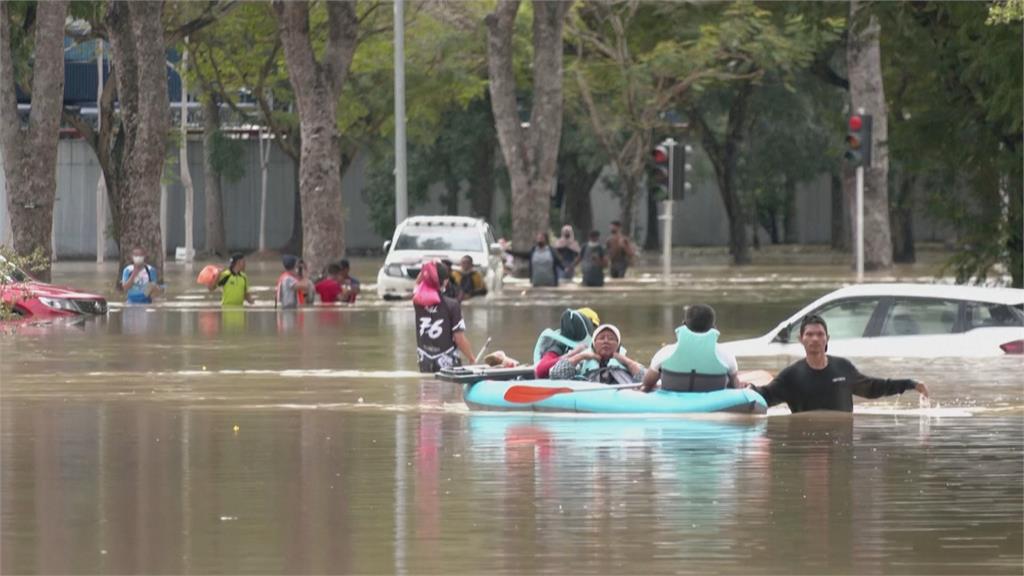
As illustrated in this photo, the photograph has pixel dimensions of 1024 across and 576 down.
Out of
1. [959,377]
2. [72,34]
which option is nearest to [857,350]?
[959,377]

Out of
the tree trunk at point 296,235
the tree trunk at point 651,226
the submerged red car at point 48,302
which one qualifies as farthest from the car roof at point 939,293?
the tree trunk at point 651,226

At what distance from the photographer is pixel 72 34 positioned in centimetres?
6150

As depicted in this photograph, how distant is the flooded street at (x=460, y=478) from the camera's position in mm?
12414

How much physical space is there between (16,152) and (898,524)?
3389 centimetres

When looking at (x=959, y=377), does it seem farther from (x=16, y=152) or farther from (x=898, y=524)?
(x=16, y=152)

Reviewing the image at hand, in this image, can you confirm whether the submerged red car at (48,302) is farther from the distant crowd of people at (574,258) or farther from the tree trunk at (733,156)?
the tree trunk at (733,156)

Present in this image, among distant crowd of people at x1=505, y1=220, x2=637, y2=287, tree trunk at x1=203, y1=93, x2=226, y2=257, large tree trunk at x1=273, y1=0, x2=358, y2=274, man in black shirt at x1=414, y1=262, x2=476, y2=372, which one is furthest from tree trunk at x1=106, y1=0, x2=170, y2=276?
tree trunk at x1=203, y1=93, x2=226, y2=257

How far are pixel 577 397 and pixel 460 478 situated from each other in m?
4.93

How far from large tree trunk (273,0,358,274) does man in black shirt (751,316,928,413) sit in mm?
31015

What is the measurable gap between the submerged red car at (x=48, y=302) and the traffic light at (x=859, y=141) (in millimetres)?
15683

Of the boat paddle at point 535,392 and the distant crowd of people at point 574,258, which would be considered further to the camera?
the distant crowd of people at point 574,258

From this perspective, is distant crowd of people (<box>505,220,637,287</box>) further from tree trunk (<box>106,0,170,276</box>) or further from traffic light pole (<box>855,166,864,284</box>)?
tree trunk (<box>106,0,170,276</box>)

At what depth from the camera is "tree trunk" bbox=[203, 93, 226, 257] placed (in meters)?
78.4

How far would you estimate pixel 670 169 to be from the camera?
58.5 meters
